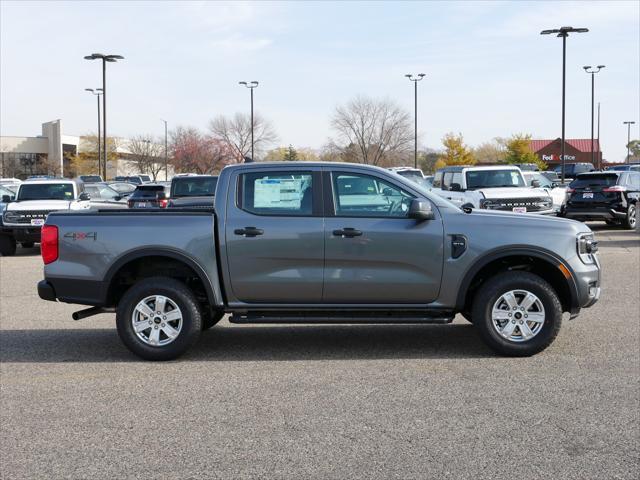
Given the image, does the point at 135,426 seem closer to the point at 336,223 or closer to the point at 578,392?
the point at 336,223

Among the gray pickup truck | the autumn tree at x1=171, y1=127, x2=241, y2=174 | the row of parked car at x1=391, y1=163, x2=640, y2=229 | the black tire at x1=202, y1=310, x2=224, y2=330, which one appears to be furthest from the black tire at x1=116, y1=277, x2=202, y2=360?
the autumn tree at x1=171, y1=127, x2=241, y2=174

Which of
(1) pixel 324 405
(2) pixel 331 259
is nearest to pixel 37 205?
(2) pixel 331 259

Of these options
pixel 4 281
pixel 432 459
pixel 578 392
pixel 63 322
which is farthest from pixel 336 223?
pixel 4 281

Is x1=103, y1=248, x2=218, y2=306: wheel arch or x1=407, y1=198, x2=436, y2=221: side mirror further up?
x1=407, y1=198, x2=436, y2=221: side mirror

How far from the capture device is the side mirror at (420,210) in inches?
282

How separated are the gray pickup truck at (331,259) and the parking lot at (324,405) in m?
0.40

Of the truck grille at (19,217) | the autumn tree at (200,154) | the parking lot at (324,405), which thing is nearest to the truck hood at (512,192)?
the truck grille at (19,217)

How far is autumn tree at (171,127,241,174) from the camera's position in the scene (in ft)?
253

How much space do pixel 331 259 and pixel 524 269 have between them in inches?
77.0

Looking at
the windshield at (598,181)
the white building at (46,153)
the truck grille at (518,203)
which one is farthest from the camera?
the white building at (46,153)

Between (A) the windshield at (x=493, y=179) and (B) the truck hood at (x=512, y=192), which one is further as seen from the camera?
(A) the windshield at (x=493, y=179)

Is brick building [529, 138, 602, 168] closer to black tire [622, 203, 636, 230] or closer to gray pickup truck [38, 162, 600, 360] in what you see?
black tire [622, 203, 636, 230]

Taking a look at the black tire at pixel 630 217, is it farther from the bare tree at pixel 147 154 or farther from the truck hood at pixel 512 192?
the bare tree at pixel 147 154

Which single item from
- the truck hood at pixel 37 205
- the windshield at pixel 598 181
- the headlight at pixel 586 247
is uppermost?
the windshield at pixel 598 181
